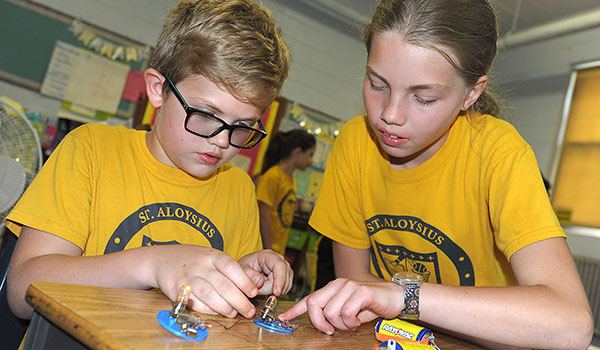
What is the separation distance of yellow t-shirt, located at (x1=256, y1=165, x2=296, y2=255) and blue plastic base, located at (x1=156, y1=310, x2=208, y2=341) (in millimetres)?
3437

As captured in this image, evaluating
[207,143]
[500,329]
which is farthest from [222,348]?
[207,143]

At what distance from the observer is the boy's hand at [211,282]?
2.57ft

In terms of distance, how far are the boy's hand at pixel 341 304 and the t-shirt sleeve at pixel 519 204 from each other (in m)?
0.36

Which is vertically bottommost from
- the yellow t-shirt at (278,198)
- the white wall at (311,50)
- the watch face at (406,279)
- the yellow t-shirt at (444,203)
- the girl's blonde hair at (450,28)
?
the yellow t-shirt at (278,198)

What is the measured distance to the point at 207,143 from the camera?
46.8 inches

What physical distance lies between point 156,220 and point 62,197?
0.79 feet

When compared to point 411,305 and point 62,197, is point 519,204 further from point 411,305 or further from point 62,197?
point 62,197

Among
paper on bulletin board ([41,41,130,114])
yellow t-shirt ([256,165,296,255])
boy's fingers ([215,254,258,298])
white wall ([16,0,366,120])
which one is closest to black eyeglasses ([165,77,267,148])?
boy's fingers ([215,254,258,298])

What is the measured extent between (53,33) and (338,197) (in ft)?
13.2

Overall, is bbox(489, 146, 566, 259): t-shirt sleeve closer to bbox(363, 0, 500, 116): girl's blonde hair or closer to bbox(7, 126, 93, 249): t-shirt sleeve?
bbox(363, 0, 500, 116): girl's blonde hair

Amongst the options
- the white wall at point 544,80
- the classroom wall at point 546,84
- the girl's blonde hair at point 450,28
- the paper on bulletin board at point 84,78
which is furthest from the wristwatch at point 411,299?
the white wall at point 544,80

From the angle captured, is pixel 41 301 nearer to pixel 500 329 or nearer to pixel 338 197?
pixel 500 329

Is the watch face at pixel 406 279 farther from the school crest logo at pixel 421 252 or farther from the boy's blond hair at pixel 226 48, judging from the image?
the boy's blond hair at pixel 226 48

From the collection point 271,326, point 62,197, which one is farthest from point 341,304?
point 62,197
